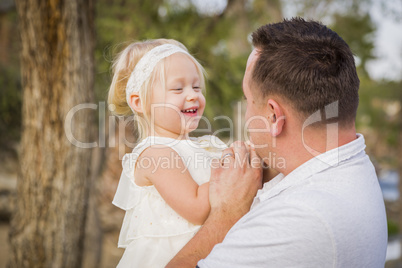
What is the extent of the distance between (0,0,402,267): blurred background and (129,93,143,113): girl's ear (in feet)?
2.10

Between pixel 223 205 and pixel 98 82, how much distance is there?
5.02 m

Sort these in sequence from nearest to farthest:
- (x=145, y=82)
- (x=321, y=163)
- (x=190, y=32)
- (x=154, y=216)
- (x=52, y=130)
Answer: (x=321, y=163) < (x=154, y=216) < (x=145, y=82) < (x=52, y=130) < (x=190, y=32)

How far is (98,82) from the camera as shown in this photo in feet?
20.7

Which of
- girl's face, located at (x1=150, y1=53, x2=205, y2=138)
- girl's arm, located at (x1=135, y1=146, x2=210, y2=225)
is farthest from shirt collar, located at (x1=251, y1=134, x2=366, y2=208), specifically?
girl's face, located at (x1=150, y1=53, x2=205, y2=138)

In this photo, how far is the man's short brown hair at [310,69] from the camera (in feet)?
4.99

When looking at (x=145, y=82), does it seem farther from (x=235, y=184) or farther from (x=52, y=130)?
(x=52, y=130)

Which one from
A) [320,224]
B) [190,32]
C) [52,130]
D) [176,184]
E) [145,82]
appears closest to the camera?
[320,224]

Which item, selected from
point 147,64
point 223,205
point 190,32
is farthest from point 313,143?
point 190,32

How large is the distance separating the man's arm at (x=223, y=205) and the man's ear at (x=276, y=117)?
264mm

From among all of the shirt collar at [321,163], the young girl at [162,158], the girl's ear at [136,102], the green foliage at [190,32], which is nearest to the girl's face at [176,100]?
the young girl at [162,158]

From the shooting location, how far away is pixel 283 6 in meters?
10.1

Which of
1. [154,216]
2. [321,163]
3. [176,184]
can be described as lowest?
[154,216]

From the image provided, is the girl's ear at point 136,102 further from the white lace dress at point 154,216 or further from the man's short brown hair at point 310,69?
the man's short brown hair at point 310,69

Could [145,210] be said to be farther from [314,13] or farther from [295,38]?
[314,13]
